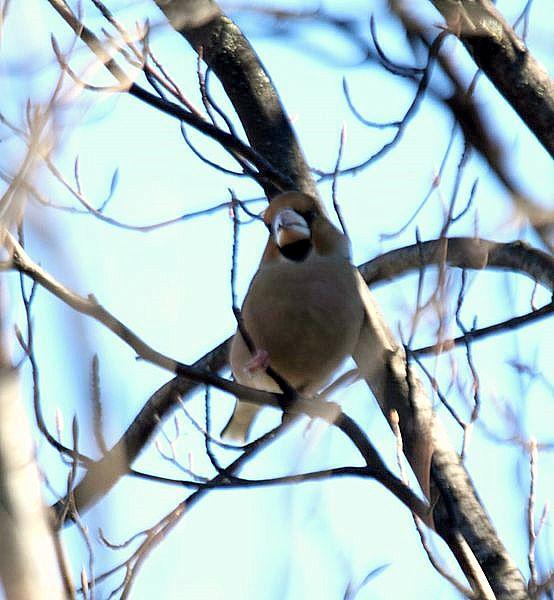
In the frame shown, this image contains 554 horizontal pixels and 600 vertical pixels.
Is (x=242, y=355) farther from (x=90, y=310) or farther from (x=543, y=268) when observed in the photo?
(x=90, y=310)

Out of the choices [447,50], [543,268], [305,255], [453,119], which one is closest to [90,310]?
[453,119]

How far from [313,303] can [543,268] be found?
37.8 inches

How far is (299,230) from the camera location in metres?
3.99

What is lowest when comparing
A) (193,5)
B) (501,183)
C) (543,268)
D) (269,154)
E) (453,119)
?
(501,183)

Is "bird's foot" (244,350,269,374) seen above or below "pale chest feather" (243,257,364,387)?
below

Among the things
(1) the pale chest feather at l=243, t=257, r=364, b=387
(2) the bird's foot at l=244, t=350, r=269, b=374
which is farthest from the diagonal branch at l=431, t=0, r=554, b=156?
(2) the bird's foot at l=244, t=350, r=269, b=374

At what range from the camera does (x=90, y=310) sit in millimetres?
2535

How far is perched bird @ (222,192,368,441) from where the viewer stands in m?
3.78

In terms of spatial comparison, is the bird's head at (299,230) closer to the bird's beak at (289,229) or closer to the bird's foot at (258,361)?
the bird's beak at (289,229)

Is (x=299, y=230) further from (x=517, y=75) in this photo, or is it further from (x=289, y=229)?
(x=517, y=75)

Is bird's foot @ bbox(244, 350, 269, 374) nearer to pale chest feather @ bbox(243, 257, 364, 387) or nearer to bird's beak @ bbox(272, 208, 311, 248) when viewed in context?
pale chest feather @ bbox(243, 257, 364, 387)

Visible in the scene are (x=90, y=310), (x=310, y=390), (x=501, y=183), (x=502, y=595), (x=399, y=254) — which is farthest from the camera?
(x=399, y=254)

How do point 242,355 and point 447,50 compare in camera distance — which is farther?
point 242,355

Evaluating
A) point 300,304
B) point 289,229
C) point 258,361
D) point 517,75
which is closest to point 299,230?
point 289,229
